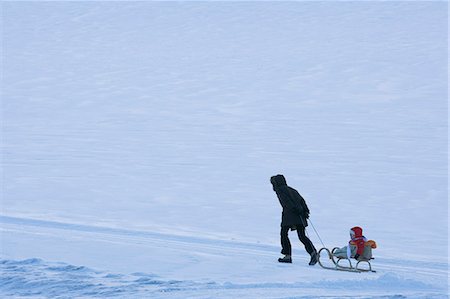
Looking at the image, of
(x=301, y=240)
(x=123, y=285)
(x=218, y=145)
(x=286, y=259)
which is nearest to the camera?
(x=123, y=285)

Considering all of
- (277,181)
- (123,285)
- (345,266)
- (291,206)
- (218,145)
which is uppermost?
(218,145)

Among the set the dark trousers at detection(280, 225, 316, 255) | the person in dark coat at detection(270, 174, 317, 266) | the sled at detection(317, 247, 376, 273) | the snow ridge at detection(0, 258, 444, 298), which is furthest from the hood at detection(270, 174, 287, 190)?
the snow ridge at detection(0, 258, 444, 298)

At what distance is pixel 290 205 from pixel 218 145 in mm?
7789

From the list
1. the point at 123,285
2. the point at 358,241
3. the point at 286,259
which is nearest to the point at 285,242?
the point at 286,259

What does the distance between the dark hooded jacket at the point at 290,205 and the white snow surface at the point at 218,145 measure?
423 millimetres

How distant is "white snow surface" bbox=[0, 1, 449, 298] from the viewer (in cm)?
714

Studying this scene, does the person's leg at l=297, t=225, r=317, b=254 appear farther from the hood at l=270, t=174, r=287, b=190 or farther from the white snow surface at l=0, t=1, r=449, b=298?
the hood at l=270, t=174, r=287, b=190

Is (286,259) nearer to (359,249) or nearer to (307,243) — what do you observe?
(307,243)

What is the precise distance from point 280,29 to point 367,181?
15.9 meters

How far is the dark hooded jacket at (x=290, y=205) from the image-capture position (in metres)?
7.13

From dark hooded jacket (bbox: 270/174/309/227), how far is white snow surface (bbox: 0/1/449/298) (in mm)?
423

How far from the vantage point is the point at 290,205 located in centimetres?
712

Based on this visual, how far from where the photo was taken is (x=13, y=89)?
21.0 metres

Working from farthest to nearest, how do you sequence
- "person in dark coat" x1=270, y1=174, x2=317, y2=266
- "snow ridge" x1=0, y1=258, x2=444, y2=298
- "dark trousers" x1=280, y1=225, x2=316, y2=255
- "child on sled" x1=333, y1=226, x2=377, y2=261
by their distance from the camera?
"dark trousers" x1=280, y1=225, x2=316, y2=255 < "person in dark coat" x1=270, y1=174, x2=317, y2=266 < "child on sled" x1=333, y1=226, x2=377, y2=261 < "snow ridge" x1=0, y1=258, x2=444, y2=298
